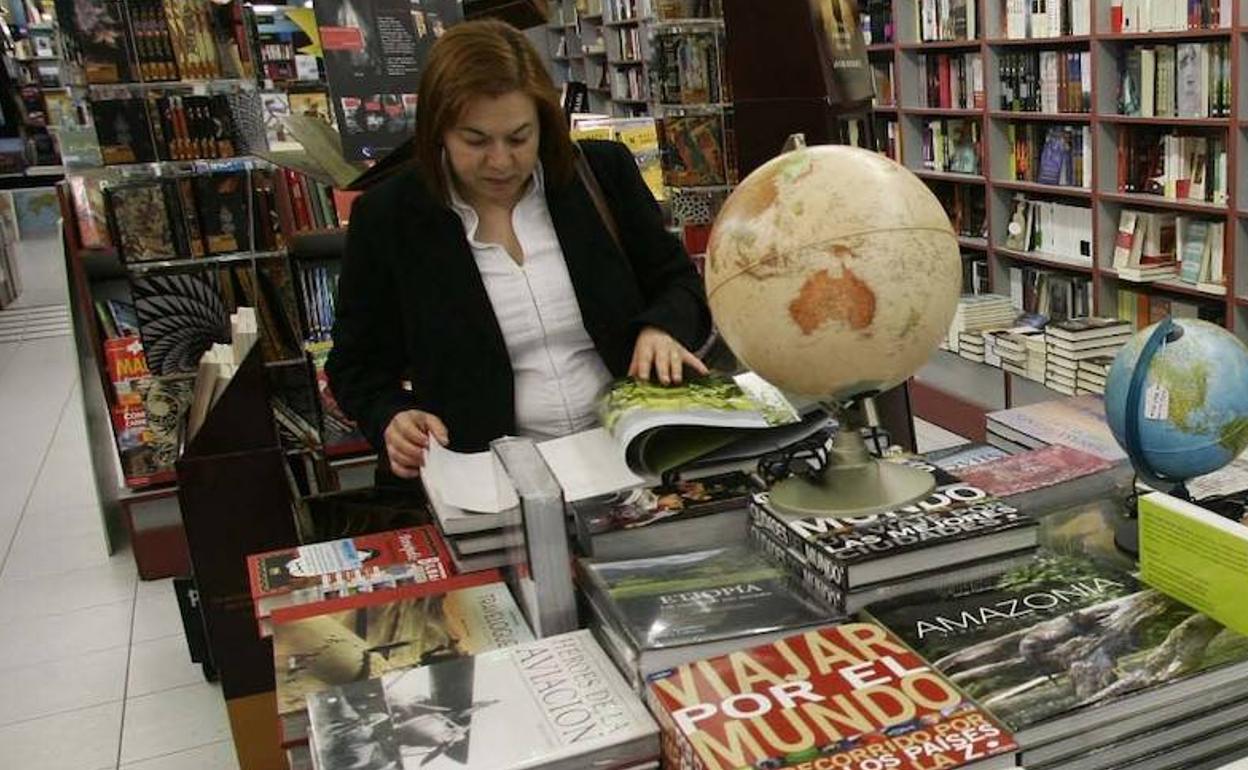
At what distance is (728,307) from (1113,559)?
463 mm

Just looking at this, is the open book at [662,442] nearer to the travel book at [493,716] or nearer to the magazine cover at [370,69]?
the travel book at [493,716]

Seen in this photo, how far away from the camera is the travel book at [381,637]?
1.05 meters

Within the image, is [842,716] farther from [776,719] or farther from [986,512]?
[986,512]

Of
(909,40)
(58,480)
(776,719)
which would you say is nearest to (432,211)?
(776,719)

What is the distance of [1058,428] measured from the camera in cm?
147

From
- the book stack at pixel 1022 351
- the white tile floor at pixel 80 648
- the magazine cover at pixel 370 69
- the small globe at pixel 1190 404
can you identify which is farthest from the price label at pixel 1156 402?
the book stack at pixel 1022 351

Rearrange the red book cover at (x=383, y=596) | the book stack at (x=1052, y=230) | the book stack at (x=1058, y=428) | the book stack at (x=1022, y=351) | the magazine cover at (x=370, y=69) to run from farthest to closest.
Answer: the book stack at (x=1052, y=230), the book stack at (x=1022, y=351), the magazine cover at (x=370, y=69), the book stack at (x=1058, y=428), the red book cover at (x=383, y=596)

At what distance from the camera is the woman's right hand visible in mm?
1519

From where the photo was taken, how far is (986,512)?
1.10m

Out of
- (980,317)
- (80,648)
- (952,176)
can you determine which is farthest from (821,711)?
(952,176)

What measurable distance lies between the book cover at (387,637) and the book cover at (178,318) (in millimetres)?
2969

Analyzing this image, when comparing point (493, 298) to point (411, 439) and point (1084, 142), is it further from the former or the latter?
point (1084, 142)

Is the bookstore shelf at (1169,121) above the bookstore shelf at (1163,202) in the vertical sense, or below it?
above

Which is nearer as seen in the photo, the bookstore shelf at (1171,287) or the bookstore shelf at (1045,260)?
the bookstore shelf at (1171,287)
